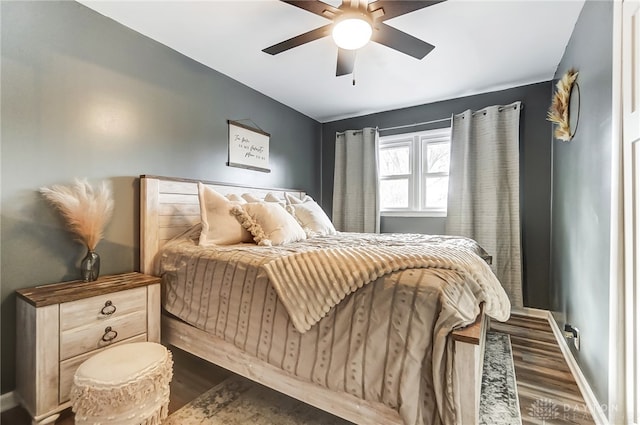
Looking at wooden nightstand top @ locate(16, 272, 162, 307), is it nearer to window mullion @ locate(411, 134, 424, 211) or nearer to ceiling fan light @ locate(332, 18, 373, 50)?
ceiling fan light @ locate(332, 18, 373, 50)

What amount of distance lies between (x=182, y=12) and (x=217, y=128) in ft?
3.26

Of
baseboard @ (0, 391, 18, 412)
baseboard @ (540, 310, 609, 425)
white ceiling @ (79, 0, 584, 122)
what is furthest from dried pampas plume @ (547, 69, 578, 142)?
baseboard @ (0, 391, 18, 412)

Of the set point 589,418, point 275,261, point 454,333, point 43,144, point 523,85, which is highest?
point 523,85

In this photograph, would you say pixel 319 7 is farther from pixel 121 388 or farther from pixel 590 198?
pixel 121 388

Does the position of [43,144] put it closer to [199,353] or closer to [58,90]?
[58,90]

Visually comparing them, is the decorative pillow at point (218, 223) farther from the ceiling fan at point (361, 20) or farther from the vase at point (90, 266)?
the ceiling fan at point (361, 20)

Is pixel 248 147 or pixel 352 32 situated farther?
pixel 248 147

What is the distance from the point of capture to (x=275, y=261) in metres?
1.40

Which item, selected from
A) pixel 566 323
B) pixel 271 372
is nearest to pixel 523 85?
pixel 566 323

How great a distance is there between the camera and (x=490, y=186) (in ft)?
10.2

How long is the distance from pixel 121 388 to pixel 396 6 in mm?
2260

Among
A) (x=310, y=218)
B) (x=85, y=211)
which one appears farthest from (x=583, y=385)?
(x=85, y=211)

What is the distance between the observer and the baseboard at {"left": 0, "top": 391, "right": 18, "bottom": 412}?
4.99 ft

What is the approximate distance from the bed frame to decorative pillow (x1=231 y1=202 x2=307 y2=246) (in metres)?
0.55
